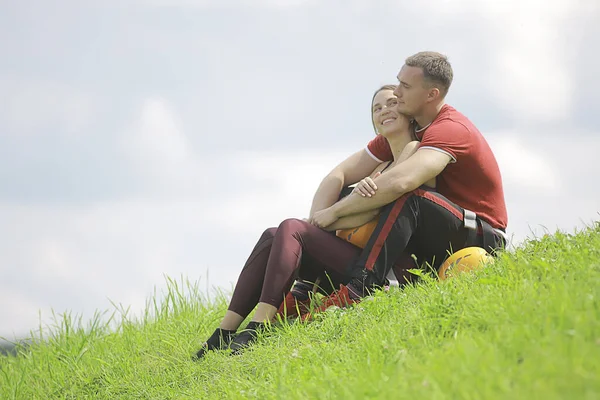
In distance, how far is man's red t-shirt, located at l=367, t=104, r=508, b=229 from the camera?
564cm

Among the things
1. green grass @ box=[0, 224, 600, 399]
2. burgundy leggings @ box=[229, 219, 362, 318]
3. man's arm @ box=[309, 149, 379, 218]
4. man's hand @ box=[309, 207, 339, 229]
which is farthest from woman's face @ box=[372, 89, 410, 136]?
green grass @ box=[0, 224, 600, 399]

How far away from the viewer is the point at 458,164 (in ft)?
18.8

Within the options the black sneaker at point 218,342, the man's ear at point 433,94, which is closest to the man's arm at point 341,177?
the man's ear at point 433,94

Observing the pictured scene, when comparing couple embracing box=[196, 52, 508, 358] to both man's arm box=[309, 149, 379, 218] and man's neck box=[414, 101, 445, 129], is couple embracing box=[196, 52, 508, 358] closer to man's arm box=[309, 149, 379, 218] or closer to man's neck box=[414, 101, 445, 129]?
man's neck box=[414, 101, 445, 129]

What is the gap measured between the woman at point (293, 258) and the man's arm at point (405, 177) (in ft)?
0.33

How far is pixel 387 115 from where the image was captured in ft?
19.9

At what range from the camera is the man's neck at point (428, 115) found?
6.07 m

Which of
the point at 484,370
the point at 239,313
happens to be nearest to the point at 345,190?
the point at 239,313

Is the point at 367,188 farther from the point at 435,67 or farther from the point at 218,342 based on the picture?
the point at 218,342

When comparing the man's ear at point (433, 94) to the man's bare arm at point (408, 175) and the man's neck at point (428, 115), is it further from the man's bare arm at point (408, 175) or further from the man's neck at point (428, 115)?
the man's bare arm at point (408, 175)

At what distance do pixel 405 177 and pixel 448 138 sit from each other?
1.81ft

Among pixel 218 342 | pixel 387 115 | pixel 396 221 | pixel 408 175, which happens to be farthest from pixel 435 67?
pixel 218 342

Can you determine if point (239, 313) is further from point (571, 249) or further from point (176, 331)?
point (571, 249)

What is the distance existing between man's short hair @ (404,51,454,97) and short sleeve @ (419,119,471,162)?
1.40 ft
